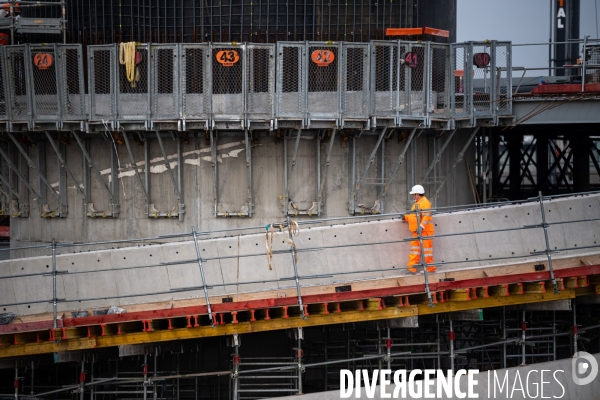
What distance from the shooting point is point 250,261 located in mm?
17328

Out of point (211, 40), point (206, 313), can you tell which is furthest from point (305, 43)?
point (206, 313)

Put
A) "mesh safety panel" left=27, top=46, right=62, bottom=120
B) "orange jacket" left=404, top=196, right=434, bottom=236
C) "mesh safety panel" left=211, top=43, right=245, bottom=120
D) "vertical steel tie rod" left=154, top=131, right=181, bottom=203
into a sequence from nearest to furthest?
"orange jacket" left=404, top=196, right=434, bottom=236, "mesh safety panel" left=211, top=43, right=245, bottom=120, "vertical steel tie rod" left=154, top=131, right=181, bottom=203, "mesh safety panel" left=27, top=46, right=62, bottom=120

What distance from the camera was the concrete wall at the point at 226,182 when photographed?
72.1ft

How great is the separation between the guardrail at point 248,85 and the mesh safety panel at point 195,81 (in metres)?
0.02

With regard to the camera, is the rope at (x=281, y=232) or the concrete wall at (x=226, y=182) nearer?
the rope at (x=281, y=232)

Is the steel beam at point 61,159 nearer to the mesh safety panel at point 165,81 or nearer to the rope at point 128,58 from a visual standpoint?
the rope at point 128,58

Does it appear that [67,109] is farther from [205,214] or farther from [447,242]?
[447,242]

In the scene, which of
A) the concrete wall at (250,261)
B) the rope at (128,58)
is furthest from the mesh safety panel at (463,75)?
the rope at (128,58)

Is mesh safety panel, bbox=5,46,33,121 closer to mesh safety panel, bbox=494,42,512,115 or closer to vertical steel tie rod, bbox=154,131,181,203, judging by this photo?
vertical steel tie rod, bbox=154,131,181,203

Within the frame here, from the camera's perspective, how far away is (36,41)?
2311 centimetres

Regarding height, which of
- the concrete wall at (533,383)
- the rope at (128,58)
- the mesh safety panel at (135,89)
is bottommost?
the concrete wall at (533,383)

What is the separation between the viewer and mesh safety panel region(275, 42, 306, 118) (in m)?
20.7

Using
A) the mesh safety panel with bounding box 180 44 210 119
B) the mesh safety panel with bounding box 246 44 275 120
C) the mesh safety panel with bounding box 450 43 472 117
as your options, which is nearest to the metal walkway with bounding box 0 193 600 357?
the mesh safety panel with bounding box 450 43 472 117

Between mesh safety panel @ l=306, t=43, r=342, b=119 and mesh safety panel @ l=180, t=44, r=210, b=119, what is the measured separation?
2.44m
